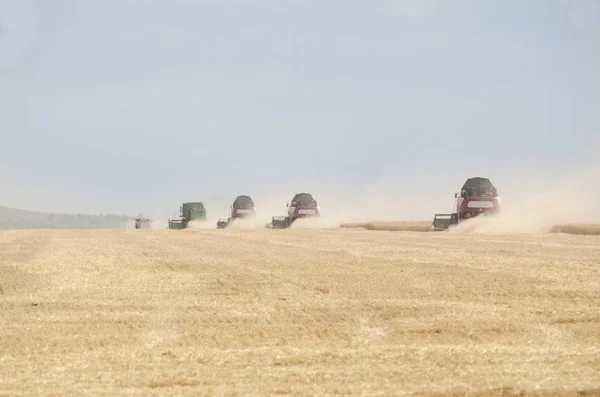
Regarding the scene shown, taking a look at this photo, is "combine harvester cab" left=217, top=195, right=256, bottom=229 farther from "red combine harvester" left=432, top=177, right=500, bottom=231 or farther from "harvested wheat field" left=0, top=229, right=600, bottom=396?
"harvested wheat field" left=0, top=229, right=600, bottom=396

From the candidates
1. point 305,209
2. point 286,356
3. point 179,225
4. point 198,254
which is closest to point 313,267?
point 198,254

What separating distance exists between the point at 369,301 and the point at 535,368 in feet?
15.2

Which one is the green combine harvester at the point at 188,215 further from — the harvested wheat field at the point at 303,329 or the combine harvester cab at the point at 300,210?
the harvested wheat field at the point at 303,329

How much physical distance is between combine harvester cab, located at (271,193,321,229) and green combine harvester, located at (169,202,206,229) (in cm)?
1457

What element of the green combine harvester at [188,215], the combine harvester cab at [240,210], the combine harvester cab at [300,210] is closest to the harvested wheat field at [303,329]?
the combine harvester cab at [300,210]

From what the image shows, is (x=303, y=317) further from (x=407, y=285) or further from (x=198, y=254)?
(x=198, y=254)

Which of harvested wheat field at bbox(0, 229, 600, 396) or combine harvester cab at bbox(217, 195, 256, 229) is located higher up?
combine harvester cab at bbox(217, 195, 256, 229)

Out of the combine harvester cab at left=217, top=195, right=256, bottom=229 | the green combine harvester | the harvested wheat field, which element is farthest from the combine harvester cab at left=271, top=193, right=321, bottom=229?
the harvested wheat field

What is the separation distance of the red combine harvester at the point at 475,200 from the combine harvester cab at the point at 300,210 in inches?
628

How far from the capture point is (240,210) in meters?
69.5

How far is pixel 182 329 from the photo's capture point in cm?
1016

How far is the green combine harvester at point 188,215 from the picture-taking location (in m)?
75.8

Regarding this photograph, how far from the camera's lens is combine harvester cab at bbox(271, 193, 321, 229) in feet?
206

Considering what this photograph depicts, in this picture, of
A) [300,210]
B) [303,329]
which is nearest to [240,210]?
[300,210]
